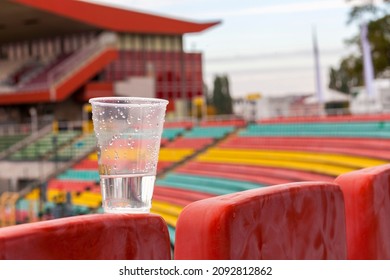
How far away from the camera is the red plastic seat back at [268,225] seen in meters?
1.97

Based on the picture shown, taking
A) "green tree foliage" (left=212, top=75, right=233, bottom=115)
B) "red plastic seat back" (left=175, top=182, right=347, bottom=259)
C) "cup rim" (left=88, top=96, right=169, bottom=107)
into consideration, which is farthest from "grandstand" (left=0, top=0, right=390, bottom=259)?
"green tree foliage" (left=212, top=75, right=233, bottom=115)

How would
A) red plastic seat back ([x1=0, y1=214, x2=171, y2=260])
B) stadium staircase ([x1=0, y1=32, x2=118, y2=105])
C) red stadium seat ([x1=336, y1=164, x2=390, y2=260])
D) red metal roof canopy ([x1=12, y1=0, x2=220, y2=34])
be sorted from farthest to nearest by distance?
stadium staircase ([x1=0, y1=32, x2=118, y2=105]), red metal roof canopy ([x1=12, y1=0, x2=220, y2=34]), red stadium seat ([x1=336, y1=164, x2=390, y2=260]), red plastic seat back ([x1=0, y1=214, x2=171, y2=260])

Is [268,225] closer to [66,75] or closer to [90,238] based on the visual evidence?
[90,238]

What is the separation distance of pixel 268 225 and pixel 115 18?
110ft

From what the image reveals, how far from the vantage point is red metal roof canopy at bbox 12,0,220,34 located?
30.9 metres

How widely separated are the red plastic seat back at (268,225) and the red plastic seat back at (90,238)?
9cm

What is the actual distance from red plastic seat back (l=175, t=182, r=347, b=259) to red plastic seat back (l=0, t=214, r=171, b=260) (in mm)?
91

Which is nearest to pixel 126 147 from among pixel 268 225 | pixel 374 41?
pixel 268 225

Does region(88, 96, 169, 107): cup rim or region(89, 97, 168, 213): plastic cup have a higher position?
region(88, 96, 169, 107): cup rim

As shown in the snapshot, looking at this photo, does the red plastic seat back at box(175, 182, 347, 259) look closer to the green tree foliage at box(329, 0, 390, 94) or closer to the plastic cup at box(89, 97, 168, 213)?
the plastic cup at box(89, 97, 168, 213)

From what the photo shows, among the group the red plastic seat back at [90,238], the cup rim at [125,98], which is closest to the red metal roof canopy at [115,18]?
the cup rim at [125,98]
